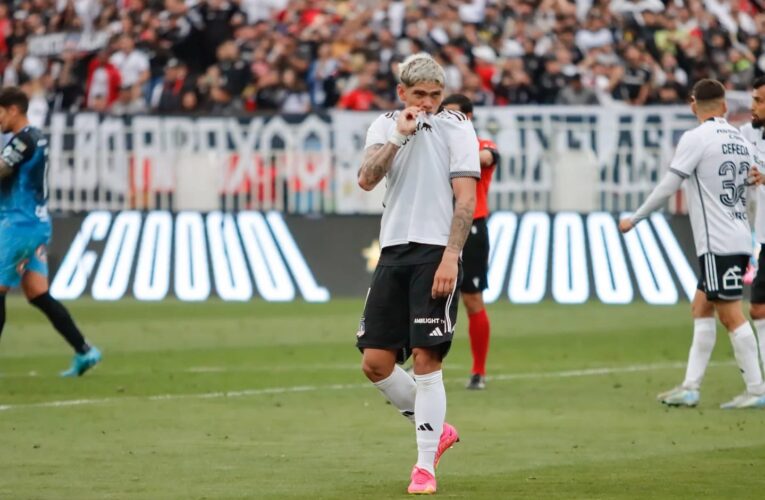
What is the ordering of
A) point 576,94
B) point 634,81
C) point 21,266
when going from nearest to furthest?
point 21,266
point 576,94
point 634,81

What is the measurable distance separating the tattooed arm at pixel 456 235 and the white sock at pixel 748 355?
4311mm

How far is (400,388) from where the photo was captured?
869 centimetres

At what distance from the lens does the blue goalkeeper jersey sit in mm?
13195

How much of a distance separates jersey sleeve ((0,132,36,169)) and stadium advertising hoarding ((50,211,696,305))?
885 cm

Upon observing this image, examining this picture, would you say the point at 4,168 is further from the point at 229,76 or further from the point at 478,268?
the point at 229,76

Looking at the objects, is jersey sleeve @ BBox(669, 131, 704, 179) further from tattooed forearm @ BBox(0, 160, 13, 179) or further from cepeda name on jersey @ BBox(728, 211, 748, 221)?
tattooed forearm @ BBox(0, 160, 13, 179)

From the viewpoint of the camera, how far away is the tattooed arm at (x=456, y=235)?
26.7 feet

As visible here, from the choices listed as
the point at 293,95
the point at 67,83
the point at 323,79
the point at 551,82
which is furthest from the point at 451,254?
the point at 67,83

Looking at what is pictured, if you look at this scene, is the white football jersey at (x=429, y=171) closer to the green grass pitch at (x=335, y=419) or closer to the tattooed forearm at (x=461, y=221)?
the tattooed forearm at (x=461, y=221)

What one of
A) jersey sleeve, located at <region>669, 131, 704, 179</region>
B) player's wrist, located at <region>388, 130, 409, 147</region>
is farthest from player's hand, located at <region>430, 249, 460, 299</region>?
jersey sleeve, located at <region>669, 131, 704, 179</region>

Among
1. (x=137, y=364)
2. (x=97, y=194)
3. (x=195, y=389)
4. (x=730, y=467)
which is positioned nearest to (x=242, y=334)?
(x=137, y=364)

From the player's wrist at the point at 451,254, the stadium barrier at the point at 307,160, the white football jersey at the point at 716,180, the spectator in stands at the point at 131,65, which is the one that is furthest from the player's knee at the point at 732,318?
the spectator in stands at the point at 131,65

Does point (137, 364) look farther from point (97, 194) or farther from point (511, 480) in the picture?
point (97, 194)

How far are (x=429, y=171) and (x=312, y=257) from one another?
45.6 ft
